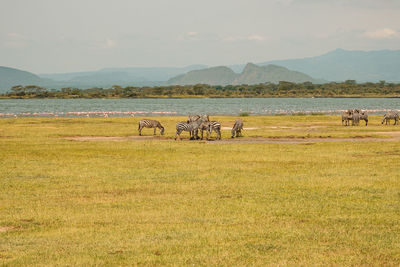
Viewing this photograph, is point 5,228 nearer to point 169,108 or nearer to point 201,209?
point 201,209

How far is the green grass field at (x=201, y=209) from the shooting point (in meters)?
10.8

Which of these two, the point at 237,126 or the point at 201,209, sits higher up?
the point at 237,126

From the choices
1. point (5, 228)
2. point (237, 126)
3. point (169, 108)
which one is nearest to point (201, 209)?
point (5, 228)

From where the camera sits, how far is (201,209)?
14.7 m

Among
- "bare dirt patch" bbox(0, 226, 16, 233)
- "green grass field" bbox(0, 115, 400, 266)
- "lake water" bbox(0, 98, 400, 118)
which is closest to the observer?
"green grass field" bbox(0, 115, 400, 266)

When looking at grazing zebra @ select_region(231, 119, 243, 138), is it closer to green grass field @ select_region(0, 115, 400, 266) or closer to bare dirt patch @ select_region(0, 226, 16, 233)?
green grass field @ select_region(0, 115, 400, 266)

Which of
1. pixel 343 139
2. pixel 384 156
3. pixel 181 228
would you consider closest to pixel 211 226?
pixel 181 228

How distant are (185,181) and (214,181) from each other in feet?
3.43

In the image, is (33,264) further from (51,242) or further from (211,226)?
(211,226)

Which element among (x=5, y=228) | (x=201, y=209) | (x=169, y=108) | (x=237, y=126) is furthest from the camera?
(x=169, y=108)

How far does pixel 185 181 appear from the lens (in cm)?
1922

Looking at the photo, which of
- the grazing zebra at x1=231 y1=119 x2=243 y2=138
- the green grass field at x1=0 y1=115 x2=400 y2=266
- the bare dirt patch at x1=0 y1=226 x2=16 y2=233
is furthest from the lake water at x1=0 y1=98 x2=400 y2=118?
the bare dirt patch at x1=0 y1=226 x2=16 y2=233

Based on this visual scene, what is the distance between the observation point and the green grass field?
35.6 feet

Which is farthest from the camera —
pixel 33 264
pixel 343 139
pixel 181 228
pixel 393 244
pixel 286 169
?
pixel 343 139
